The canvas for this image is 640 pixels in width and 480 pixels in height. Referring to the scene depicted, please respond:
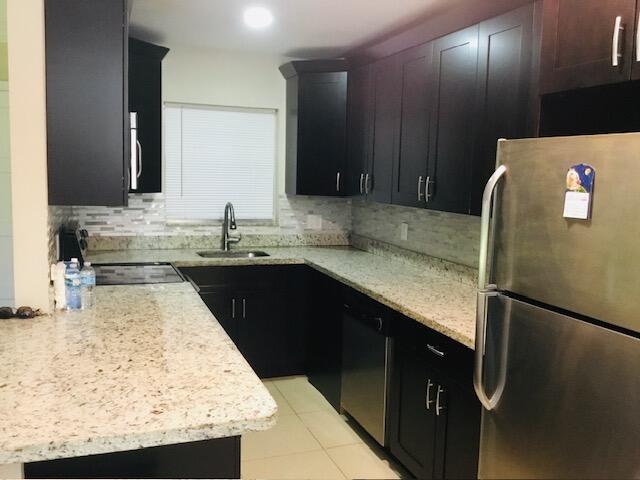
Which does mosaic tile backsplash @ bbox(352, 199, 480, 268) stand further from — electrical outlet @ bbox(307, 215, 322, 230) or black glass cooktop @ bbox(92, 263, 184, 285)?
black glass cooktop @ bbox(92, 263, 184, 285)

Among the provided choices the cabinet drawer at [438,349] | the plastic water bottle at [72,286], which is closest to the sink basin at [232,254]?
the cabinet drawer at [438,349]

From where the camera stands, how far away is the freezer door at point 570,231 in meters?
1.45

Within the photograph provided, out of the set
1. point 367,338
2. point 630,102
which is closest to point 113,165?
point 367,338

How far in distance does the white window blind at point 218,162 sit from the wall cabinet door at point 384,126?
108cm

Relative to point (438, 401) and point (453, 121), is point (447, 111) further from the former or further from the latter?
point (438, 401)

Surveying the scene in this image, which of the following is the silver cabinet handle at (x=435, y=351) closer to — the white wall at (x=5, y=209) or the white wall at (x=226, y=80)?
the white wall at (x=5, y=209)

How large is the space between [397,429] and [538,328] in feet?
3.96

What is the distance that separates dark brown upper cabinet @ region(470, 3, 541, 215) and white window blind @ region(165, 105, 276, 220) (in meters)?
2.14

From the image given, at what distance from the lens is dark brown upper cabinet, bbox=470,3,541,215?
2.20 m

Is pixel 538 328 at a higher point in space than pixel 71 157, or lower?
lower

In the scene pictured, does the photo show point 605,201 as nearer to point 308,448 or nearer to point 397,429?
point 397,429

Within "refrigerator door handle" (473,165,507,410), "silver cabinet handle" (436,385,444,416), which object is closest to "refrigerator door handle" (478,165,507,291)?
"refrigerator door handle" (473,165,507,410)

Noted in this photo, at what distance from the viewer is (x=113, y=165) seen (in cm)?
221

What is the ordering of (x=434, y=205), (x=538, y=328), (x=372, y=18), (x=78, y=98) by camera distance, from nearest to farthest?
1. (x=538, y=328)
2. (x=78, y=98)
3. (x=434, y=205)
4. (x=372, y=18)
